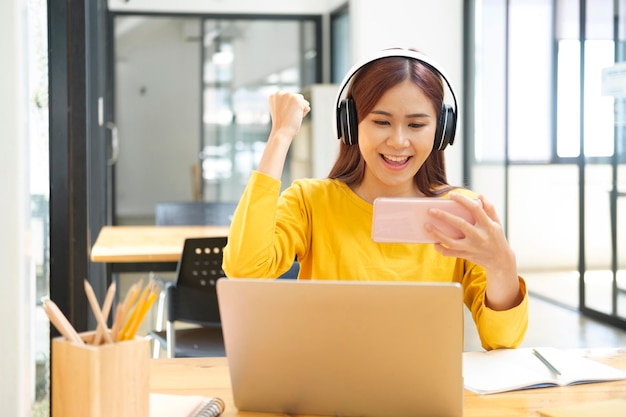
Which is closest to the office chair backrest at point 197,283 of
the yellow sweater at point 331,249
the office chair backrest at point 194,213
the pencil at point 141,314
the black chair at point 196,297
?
the black chair at point 196,297

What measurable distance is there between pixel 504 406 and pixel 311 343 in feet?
1.12

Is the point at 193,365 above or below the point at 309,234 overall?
below

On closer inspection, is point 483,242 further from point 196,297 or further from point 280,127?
point 196,297

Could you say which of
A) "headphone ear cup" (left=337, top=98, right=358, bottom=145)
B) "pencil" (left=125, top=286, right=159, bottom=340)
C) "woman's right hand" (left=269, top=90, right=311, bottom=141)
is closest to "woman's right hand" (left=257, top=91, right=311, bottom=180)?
"woman's right hand" (left=269, top=90, right=311, bottom=141)

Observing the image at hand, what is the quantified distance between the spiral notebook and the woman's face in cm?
67

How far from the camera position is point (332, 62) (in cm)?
816

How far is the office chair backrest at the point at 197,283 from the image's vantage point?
2.85 meters

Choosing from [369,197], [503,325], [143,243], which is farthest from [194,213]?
[503,325]

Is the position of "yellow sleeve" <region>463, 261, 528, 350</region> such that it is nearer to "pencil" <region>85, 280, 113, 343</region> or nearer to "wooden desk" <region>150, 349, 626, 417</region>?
"wooden desk" <region>150, 349, 626, 417</region>

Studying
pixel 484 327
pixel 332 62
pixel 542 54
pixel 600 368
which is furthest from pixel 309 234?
pixel 332 62

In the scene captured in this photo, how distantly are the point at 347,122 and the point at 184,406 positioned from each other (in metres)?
0.77

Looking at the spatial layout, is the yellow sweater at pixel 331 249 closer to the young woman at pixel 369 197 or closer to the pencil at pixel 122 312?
the young woman at pixel 369 197

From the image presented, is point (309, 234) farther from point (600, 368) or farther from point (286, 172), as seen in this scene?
point (286, 172)

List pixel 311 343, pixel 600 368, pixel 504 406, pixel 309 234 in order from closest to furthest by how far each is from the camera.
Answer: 1. pixel 311 343
2. pixel 504 406
3. pixel 600 368
4. pixel 309 234
